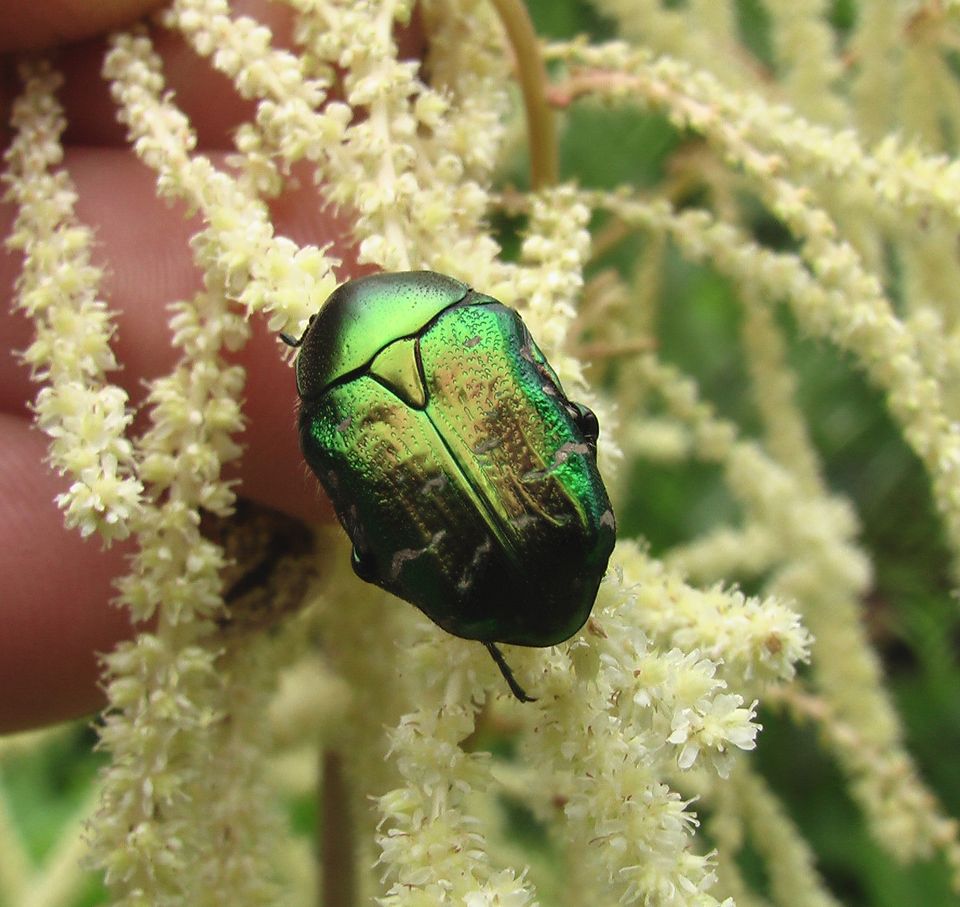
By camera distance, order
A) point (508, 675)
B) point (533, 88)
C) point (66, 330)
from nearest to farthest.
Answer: point (508, 675) < point (66, 330) < point (533, 88)

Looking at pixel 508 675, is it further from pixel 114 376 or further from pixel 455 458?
pixel 114 376

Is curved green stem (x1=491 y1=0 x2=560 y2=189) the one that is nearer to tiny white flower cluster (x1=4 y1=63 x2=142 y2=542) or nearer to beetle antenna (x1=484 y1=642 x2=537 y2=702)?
tiny white flower cluster (x1=4 y1=63 x2=142 y2=542)

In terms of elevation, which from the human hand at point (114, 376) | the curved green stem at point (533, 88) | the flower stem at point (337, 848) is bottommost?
the flower stem at point (337, 848)

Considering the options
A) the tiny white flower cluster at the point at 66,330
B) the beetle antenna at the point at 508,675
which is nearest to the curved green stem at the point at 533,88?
the tiny white flower cluster at the point at 66,330

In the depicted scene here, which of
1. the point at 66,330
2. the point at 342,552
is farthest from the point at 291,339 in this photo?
the point at 342,552

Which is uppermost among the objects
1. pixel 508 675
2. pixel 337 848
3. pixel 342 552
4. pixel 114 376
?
pixel 508 675

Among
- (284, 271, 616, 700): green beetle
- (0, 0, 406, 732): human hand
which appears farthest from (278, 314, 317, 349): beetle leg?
(0, 0, 406, 732): human hand

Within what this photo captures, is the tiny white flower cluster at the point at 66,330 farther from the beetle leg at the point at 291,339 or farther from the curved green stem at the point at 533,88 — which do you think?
the curved green stem at the point at 533,88
